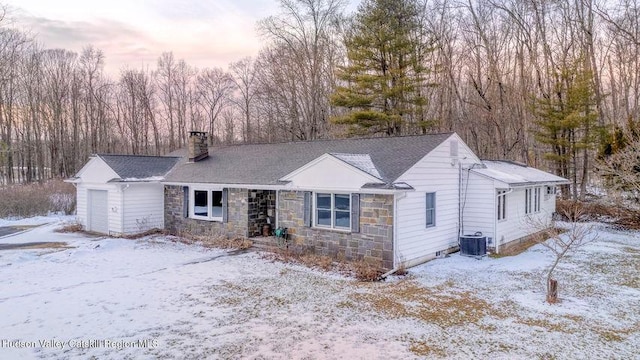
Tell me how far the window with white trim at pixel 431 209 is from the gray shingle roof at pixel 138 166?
35.1 feet

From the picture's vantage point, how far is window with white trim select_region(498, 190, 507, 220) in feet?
40.0

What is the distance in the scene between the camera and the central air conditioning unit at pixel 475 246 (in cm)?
1127

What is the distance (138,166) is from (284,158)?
6329 mm

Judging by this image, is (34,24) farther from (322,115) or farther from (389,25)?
(389,25)

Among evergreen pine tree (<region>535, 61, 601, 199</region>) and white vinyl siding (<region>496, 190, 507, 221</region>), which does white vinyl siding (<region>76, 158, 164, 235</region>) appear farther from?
evergreen pine tree (<region>535, 61, 601, 199</region>)

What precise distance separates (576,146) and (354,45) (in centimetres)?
1328

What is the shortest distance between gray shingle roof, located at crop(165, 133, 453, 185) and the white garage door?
2.62m

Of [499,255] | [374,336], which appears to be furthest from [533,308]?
[499,255]

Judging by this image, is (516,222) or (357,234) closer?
(357,234)

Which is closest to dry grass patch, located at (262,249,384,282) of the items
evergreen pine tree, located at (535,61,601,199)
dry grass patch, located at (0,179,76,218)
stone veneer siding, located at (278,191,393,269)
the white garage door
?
stone veneer siding, located at (278,191,393,269)

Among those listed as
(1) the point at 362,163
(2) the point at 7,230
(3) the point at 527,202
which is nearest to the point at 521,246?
(3) the point at 527,202

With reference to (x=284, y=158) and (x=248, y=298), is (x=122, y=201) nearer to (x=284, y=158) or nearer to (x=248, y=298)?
(x=284, y=158)

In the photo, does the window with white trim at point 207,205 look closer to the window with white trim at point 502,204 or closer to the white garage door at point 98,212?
the white garage door at point 98,212

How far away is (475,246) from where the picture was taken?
11297 millimetres
